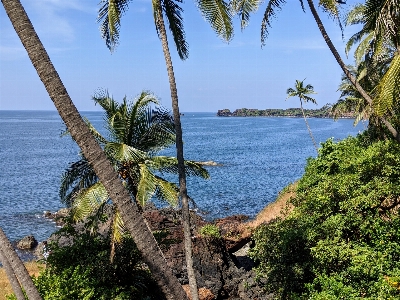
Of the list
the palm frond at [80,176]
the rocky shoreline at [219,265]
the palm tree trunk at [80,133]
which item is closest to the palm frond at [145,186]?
the palm frond at [80,176]

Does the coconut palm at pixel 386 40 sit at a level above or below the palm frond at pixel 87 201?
above

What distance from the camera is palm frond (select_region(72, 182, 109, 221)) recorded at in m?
11.7

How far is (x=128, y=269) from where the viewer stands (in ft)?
42.4

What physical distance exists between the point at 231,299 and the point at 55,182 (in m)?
35.1

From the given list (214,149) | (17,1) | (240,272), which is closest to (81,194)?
(17,1)

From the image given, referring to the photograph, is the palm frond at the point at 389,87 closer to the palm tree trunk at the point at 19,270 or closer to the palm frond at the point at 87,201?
the palm frond at the point at 87,201

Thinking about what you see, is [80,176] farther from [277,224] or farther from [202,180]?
[202,180]

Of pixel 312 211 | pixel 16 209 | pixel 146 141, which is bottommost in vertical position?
pixel 16 209

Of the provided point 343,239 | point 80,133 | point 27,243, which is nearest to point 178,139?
point 80,133

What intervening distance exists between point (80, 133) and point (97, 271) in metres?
7.08

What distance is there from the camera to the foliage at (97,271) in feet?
33.7

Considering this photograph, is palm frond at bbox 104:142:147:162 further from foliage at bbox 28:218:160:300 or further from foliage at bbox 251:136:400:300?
foliage at bbox 251:136:400:300

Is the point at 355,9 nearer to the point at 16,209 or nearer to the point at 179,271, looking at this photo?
the point at 179,271

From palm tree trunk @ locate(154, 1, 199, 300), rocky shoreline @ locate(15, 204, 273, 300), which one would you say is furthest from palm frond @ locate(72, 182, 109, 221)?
palm tree trunk @ locate(154, 1, 199, 300)
